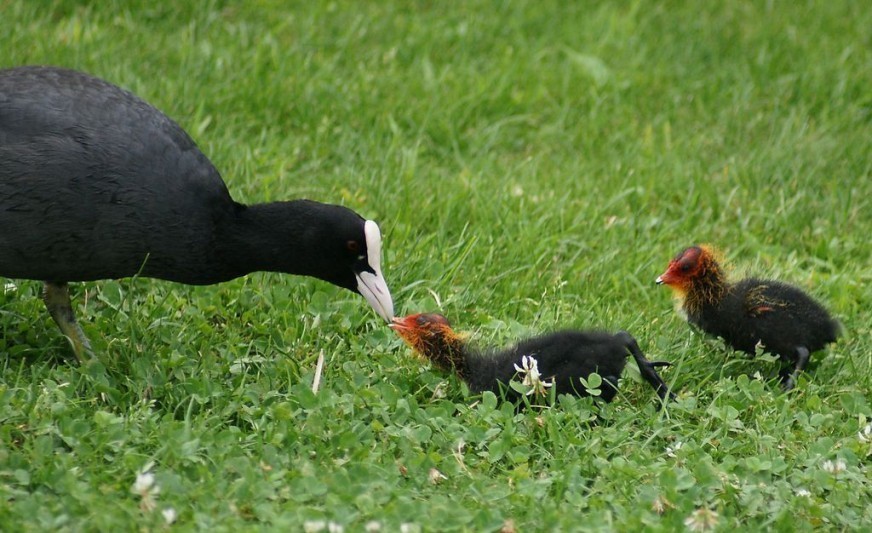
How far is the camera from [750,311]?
457cm

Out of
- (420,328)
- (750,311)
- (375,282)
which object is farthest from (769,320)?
(375,282)

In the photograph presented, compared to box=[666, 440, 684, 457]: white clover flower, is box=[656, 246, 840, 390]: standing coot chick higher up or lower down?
higher up

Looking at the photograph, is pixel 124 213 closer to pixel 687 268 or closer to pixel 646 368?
pixel 646 368

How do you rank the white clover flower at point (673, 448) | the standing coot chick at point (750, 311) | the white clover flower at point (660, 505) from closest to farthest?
the white clover flower at point (660, 505) → the white clover flower at point (673, 448) → the standing coot chick at point (750, 311)

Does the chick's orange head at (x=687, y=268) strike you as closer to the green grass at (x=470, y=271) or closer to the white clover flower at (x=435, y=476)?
the green grass at (x=470, y=271)

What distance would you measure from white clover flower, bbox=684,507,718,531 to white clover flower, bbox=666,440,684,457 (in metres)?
0.45

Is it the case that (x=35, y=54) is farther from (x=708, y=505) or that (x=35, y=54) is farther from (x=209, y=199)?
(x=708, y=505)

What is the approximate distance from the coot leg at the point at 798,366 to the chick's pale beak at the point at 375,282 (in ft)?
5.00

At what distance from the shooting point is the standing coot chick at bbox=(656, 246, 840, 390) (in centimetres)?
446

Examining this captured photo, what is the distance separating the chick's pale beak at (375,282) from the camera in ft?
13.8

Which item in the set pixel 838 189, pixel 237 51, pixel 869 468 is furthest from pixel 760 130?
pixel 869 468

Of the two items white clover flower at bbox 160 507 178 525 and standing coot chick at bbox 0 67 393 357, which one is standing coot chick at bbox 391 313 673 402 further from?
white clover flower at bbox 160 507 178 525

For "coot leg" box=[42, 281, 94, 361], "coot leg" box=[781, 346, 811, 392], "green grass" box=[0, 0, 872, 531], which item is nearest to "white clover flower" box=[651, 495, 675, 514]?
"green grass" box=[0, 0, 872, 531]

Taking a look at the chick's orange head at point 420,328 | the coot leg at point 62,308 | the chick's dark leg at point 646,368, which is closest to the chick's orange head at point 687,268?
the chick's dark leg at point 646,368
